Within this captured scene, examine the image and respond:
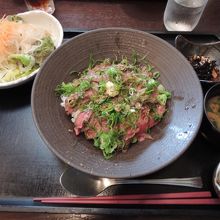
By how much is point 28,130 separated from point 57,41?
55cm

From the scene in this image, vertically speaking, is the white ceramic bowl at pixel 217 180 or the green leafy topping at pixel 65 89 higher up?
the green leafy topping at pixel 65 89

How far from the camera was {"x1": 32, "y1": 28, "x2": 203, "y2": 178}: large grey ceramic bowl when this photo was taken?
3.55 feet

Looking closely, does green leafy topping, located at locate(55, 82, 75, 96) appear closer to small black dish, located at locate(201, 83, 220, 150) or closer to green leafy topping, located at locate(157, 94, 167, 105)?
green leafy topping, located at locate(157, 94, 167, 105)

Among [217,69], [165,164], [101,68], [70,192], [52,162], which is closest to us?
[165,164]

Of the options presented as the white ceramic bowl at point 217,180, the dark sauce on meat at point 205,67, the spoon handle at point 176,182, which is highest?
the dark sauce on meat at point 205,67

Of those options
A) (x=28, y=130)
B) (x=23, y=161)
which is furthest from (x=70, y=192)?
(x=28, y=130)

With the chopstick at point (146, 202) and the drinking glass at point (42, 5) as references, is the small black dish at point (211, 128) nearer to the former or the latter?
the chopstick at point (146, 202)

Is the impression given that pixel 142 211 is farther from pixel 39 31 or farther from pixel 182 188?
pixel 39 31

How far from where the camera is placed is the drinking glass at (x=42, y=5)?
1776 mm

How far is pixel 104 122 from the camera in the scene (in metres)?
1.19

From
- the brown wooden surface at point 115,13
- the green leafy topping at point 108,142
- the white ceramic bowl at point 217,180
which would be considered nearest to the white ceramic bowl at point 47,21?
the brown wooden surface at point 115,13

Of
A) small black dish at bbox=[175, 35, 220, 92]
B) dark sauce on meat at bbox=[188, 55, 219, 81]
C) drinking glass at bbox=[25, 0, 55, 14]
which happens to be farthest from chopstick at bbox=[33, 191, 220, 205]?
drinking glass at bbox=[25, 0, 55, 14]

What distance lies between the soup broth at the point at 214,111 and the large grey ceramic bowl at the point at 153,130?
0.16 meters

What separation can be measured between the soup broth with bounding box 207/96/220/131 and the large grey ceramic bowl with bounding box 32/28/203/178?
16 cm
